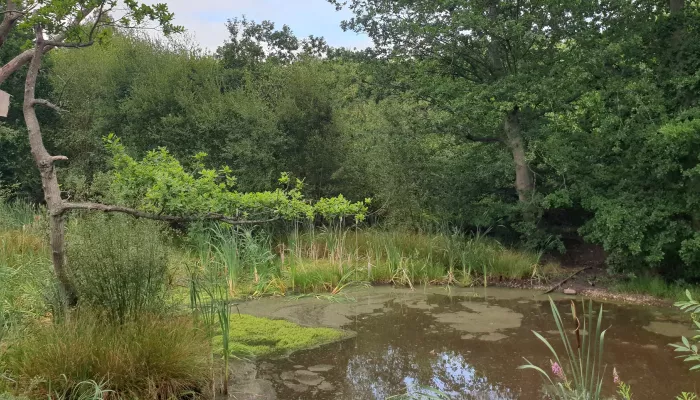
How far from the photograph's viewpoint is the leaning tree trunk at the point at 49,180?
3156 millimetres

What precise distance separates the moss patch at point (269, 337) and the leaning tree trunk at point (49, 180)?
1442mm

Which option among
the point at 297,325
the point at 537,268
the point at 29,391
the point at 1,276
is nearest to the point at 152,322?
the point at 29,391

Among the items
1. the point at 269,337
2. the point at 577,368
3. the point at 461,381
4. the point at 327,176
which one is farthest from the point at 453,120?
the point at 577,368

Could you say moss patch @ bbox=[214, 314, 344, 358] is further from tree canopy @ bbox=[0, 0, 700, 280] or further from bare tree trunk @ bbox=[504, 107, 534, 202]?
bare tree trunk @ bbox=[504, 107, 534, 202]

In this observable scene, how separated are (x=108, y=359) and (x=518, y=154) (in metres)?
6.99

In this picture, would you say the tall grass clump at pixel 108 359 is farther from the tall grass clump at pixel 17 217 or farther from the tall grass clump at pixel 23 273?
the tall grass clump at pixel 17 217

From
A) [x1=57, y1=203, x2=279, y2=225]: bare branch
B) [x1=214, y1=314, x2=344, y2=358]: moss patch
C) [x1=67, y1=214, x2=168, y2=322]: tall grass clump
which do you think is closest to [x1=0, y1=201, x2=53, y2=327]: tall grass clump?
[x1=67, y1=214, x2=168, y2=322]: tall grass clump

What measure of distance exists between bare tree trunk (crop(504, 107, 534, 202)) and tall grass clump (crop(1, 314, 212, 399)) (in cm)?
642

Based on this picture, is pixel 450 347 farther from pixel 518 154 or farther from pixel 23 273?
pixel 518 154

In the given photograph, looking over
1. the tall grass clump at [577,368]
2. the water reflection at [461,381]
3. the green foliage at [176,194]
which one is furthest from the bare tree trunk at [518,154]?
the green foliage at [176,194]

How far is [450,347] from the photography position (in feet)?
16.1

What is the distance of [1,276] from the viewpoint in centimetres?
432

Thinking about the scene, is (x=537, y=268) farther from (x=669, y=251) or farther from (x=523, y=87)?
(x=523, y=87)

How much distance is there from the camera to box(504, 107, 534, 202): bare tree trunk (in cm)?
848
